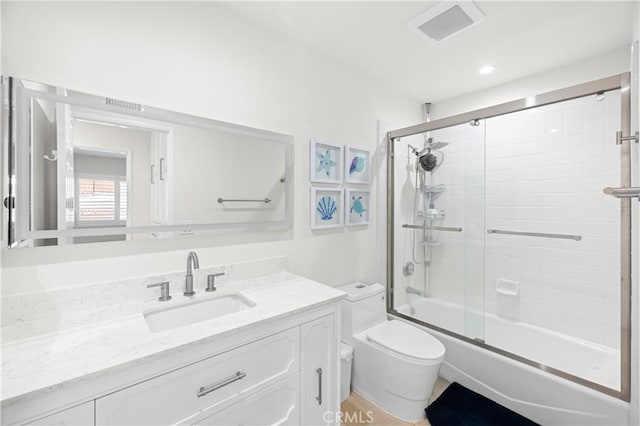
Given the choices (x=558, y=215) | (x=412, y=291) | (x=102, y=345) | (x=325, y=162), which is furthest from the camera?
(x=412, y=291)

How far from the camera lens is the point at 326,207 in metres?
2.08

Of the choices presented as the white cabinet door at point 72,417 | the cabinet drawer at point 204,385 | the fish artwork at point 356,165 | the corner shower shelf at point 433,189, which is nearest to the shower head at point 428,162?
the corner shower shelf at point 433,189

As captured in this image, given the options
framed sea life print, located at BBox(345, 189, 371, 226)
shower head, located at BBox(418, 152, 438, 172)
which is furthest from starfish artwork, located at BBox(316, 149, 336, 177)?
shower head, located at BBox(418, 152, 438, 172)

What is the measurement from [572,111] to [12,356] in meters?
3.22

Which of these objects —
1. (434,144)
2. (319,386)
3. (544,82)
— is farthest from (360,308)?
(544,82)

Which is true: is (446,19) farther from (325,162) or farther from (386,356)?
Result: (386,356)

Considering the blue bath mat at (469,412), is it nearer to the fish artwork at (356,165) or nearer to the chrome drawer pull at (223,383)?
the chrome drawer pull at (223,383)

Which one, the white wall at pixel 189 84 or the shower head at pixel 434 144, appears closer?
the white wall at pixel 189 84

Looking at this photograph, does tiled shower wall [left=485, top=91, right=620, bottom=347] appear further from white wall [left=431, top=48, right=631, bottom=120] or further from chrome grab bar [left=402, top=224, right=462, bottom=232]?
chrome grab bar [left=402, top=224, right=462, bottom=232]

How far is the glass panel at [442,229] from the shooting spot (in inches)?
87.2

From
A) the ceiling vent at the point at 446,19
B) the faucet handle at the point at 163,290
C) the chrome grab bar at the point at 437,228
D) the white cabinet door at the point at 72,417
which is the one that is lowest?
the white cabinet door at the point at 72,417

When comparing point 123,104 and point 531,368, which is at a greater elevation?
point 123,104

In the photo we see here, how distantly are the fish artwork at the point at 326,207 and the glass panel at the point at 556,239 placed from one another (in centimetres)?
135

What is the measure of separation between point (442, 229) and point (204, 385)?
2.11 m
